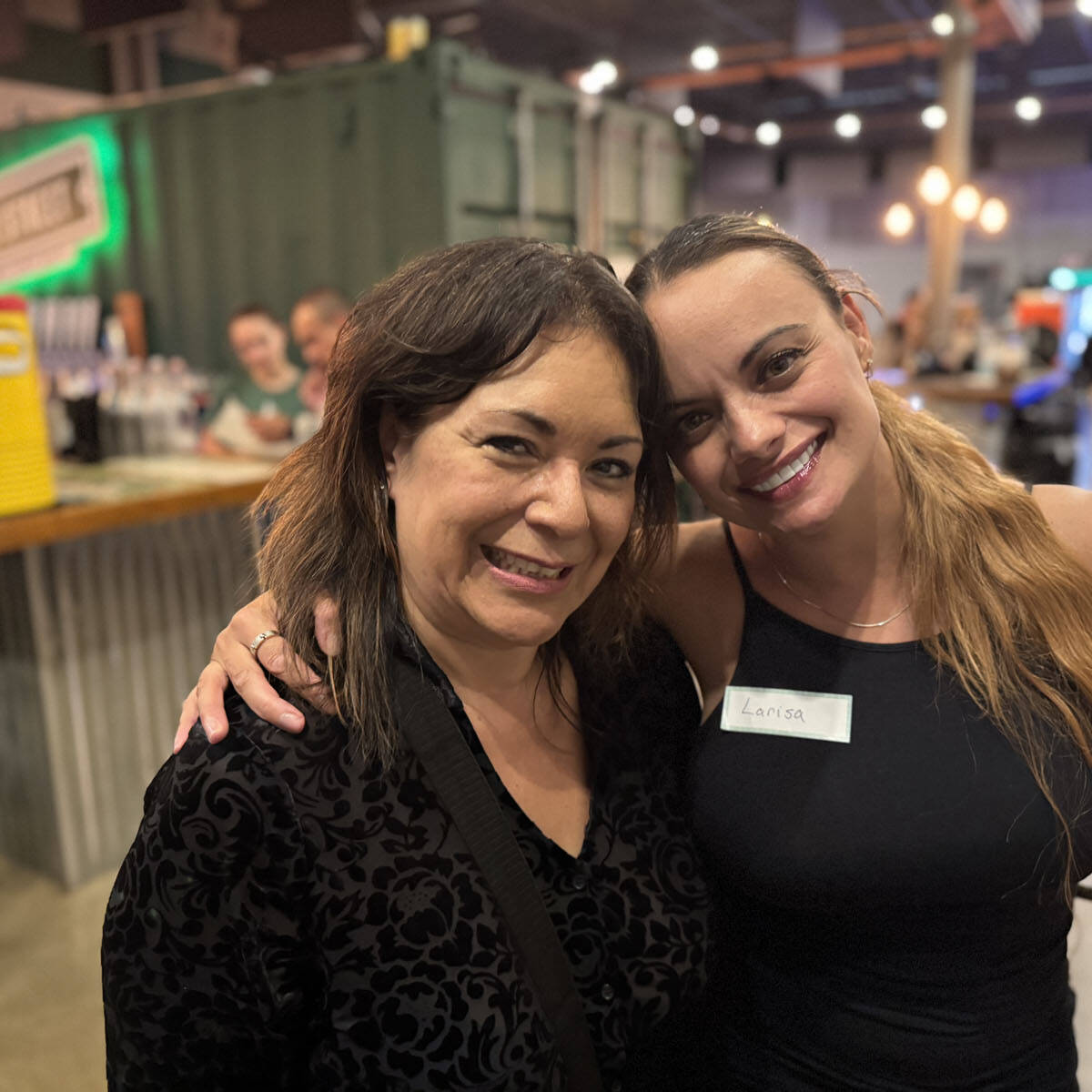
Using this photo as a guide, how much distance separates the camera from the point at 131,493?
290cm

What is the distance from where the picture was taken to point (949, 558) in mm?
1338

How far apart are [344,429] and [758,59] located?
1016cm

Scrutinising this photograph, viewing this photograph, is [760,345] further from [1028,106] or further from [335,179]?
[1028,106]

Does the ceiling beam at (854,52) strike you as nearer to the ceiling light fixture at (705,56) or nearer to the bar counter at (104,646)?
the ceiling light fixture at (705,56)

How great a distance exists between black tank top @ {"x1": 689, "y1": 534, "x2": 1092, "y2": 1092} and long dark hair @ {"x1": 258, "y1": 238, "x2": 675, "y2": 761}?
0.45m

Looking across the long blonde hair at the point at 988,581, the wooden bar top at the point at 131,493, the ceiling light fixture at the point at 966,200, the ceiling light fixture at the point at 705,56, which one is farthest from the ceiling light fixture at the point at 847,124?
the long blonde hair at the point at 988,581

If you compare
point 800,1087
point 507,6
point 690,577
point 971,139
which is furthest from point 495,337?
point 971,139

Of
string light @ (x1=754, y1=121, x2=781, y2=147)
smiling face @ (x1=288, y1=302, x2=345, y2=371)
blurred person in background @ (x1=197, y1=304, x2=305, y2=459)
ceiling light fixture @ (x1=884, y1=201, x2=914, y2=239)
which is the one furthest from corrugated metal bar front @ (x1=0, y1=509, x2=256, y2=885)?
string light @ (x1=754, y1=121, x2=781, y2=147)

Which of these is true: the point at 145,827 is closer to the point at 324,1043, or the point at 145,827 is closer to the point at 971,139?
the point at 324,1043

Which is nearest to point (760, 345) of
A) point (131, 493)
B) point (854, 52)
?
point (131, 493)

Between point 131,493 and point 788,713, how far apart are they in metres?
2.25

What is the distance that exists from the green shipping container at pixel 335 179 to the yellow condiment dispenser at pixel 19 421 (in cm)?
239

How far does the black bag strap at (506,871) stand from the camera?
42.1 inches

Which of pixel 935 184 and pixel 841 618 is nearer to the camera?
pixel 841 618
